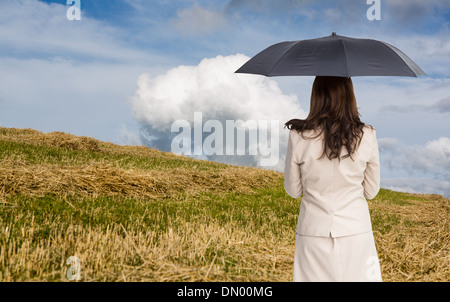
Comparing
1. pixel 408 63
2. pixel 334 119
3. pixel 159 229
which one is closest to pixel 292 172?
pixel 334 119

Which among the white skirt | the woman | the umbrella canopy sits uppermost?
the umbrella canopy

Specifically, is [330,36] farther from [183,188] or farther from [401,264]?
[183,188]

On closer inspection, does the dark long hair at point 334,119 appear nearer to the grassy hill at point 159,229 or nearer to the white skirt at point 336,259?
the white skirt at point 336,259

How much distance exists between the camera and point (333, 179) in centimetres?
362

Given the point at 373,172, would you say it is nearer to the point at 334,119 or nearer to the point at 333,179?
the point at 333,179

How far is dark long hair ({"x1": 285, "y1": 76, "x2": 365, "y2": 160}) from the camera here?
3598 millimetres

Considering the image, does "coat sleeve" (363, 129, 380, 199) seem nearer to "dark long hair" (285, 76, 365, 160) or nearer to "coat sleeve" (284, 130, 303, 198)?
"dark long hair" (285, 76, 365, 160)

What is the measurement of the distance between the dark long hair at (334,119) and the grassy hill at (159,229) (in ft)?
7.38

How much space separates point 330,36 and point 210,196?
26.3 feet

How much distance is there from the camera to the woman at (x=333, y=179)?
11.9ft

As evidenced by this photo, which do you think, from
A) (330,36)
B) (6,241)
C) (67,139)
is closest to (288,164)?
(330,36)

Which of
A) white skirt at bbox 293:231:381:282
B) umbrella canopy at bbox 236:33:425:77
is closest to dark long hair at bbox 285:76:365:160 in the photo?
umbrella canopy at bbox 236:33:425:77

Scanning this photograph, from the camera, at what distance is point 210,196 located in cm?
1250

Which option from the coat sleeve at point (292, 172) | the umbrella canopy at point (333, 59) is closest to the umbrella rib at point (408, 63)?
the umbrella canopy at point (333, 59)
